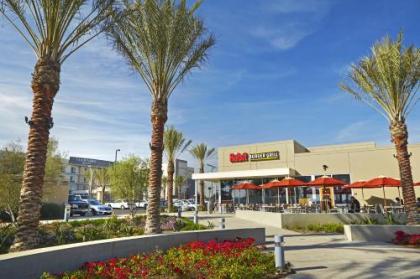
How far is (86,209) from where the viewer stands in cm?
3962

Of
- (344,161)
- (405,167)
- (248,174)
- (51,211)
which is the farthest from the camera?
(248,174)

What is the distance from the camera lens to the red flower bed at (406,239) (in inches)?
496

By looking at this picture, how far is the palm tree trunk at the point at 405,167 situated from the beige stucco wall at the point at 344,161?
14.3 m

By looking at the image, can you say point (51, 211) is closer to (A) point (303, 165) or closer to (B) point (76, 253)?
(A) point (303, 165)

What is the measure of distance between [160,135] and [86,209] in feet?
99.1

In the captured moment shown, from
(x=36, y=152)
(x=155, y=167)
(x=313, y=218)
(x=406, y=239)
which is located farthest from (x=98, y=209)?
(x=406, y=239)

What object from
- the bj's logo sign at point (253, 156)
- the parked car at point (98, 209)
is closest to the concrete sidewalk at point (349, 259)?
the bj's logo sign at point (253, 156)

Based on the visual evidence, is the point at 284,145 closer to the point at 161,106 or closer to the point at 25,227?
the point at 161,106

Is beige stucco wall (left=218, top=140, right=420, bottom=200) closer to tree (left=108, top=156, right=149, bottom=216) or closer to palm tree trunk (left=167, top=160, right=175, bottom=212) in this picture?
palm tree trunk (left=167, top=160, right=175, bottom=212)

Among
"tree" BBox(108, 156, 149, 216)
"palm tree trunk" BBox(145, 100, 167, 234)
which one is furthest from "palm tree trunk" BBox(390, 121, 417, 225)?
"tree" BBox(108, 156, 149, 216)

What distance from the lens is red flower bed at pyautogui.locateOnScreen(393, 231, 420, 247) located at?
41.4 feet

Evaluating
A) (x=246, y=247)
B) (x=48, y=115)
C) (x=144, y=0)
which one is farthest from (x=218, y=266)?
(x=144, y=0)

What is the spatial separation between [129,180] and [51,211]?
879 centimetres

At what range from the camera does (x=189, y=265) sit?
8133 mm
